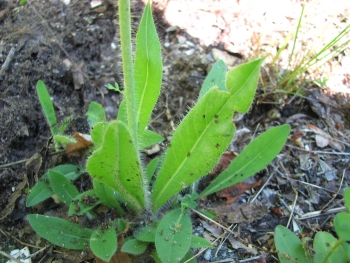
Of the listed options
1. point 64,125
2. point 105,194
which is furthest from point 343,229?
point 64,125

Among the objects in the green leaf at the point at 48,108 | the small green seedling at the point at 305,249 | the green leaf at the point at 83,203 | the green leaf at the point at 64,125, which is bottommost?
the small green seedling at the point at 305,249

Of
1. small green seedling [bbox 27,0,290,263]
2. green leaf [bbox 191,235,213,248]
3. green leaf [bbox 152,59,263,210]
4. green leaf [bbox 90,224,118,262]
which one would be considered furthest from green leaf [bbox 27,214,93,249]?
green leaf [bbox 191,235,213,248]

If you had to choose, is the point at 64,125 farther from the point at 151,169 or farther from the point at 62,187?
the point at 151,169

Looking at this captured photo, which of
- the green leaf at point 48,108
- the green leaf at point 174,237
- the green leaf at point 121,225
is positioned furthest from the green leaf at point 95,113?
the green leaf at point 174,237

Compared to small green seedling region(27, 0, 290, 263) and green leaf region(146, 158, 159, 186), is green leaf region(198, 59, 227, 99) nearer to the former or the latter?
small green seedling region(27, 0, 290, 263)

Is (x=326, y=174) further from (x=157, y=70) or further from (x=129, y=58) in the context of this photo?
(x=129, y=58)

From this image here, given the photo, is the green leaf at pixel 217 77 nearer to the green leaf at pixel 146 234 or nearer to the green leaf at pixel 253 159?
the green leaf at pixel 253 159
